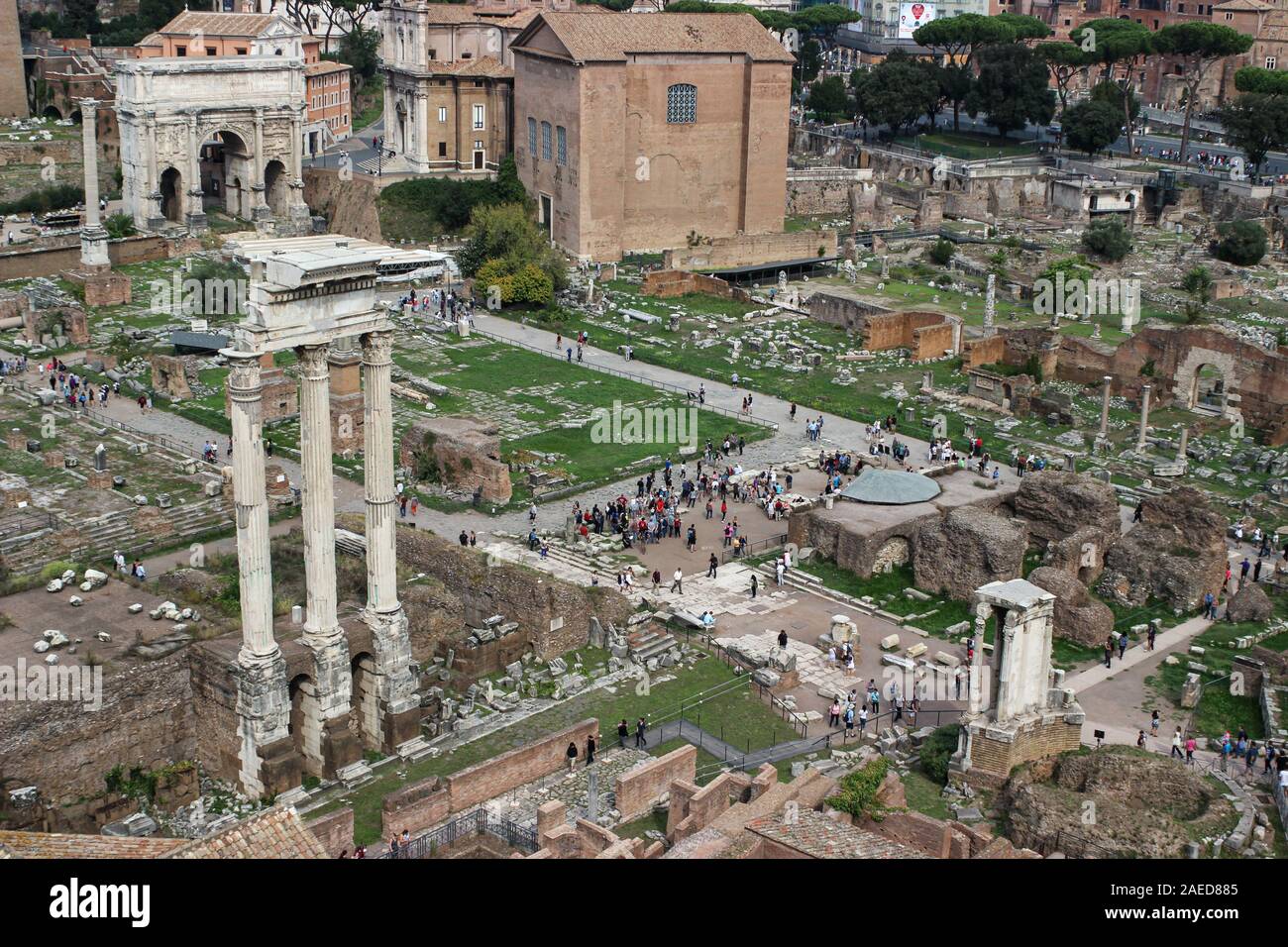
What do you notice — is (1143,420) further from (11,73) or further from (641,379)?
(11,73)

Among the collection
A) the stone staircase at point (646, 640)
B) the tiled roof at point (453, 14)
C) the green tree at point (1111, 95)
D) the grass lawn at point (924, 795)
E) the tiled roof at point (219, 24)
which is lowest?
the grass lawn at point (924, 795)

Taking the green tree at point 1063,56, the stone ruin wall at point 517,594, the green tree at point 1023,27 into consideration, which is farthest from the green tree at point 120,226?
the green tree at point 1023,27

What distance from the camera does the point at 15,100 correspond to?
85062 mm

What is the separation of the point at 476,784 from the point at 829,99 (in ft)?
256

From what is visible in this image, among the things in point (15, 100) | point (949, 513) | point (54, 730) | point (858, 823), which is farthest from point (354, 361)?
point (15, 100)

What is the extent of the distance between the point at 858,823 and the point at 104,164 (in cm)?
6403

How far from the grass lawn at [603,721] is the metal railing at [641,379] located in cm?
1802

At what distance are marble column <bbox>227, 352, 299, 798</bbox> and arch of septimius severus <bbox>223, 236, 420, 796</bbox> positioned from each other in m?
0.02

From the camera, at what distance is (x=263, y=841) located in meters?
18.3

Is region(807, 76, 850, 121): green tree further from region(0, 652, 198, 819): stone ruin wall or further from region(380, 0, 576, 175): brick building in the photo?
region(0, 652, 198, 819): stone ruin wall

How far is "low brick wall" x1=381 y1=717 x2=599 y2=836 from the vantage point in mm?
25781

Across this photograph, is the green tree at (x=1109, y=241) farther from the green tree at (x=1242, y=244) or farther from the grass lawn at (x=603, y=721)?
the grass lawn at (x=603, y=721)

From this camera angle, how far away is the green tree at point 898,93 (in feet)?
300

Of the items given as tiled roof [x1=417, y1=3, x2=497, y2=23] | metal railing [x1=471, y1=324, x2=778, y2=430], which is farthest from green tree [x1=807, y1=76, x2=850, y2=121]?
metal railing [x1=471, y1=324, x2=778, y2=430]
